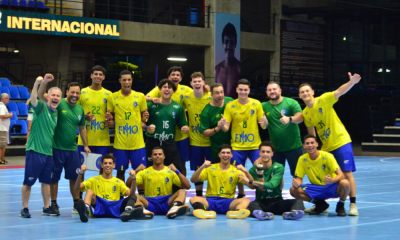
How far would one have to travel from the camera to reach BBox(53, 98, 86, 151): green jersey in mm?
10172

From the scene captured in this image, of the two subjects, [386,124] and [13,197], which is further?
[386,124]

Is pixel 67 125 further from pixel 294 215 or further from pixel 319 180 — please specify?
pixel 319 180

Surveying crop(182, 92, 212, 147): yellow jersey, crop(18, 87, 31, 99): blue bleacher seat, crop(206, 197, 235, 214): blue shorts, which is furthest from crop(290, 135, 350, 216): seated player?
crop(18, 87, 31, 99): blue bleacher seat

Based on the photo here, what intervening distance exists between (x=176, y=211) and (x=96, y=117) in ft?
7.79

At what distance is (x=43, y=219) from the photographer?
31.8 ft

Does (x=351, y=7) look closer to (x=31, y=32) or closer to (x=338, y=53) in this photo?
(x=338, y=53)

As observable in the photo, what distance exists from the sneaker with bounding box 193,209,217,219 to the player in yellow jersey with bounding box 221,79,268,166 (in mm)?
1248

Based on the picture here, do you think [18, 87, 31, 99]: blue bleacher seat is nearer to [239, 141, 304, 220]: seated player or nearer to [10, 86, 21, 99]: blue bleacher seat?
[10, 86, 21, 99]: blue bleacher seat

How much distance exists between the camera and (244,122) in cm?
1077

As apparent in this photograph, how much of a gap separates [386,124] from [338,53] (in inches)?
370

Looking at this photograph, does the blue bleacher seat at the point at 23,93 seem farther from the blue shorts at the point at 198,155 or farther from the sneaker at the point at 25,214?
the sneaker at the point at 25,214

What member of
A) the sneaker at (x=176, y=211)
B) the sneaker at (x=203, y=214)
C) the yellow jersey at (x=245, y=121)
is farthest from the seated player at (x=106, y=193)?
the yellow jersey at (x=245, y=121)

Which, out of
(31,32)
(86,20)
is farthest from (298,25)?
(31,32)

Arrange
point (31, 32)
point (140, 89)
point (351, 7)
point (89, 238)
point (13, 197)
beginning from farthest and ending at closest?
point (351, 7)
point (140, 89)
point (31, 32)
point (13, 197)
point (89, 238)
